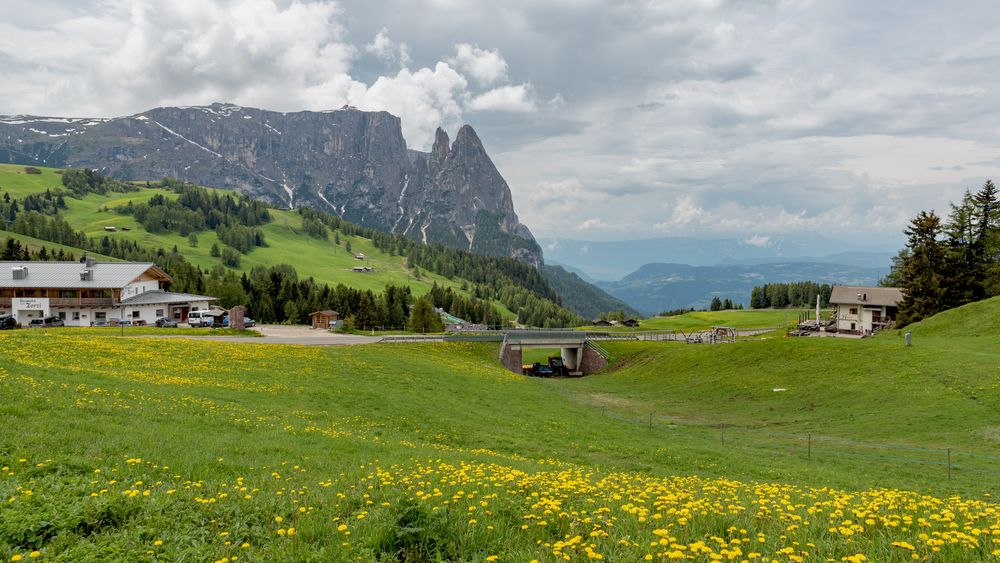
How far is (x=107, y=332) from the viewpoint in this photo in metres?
64.8

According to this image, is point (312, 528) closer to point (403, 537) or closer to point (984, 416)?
point (403, 537)

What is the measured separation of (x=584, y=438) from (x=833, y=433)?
16475mm

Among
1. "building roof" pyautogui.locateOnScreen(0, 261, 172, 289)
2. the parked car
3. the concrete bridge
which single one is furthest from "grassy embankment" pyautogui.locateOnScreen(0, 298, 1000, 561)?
"building roof" pyautogui.locateOnScreen(0, 261, 172, 289)

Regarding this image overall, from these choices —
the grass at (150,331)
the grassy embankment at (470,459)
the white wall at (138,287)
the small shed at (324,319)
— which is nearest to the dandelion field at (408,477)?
the grassy embankment at (470,459)

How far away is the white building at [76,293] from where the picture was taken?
279ft

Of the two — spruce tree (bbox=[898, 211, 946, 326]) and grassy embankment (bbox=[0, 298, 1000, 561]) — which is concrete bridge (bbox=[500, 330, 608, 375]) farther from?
spruce tree (bbox=[898, 211, 946, 326])

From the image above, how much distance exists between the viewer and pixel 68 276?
89.6 m

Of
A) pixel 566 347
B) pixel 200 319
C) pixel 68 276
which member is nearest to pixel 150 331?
pixel 200 319

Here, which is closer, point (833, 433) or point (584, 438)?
point (584, 438)

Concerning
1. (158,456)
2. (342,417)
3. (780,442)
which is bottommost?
(780,442)

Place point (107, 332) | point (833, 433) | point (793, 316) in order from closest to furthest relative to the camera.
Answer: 1. point (833, 433)
2. point (107, 332)
3. point (793, 316)

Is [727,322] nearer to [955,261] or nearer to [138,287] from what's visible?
[955,261]

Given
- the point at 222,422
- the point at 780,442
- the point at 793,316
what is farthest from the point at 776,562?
the point at 793,316

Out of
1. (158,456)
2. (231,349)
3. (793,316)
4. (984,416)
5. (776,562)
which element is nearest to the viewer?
(776,562)
